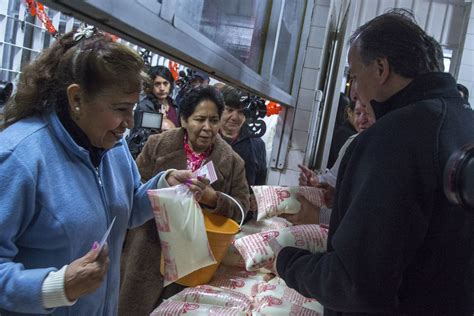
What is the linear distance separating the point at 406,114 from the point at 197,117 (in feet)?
4.46

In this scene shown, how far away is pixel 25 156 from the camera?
99cm

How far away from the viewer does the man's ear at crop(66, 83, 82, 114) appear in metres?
1.09

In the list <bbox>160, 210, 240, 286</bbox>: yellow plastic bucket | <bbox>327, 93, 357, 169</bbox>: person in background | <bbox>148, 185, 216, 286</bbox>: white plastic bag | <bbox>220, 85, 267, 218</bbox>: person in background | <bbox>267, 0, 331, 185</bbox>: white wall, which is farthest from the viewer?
<bbox>327, 93, 357, 169</bbox>: person in background

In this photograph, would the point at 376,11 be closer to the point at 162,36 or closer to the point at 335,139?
the point at 335,139

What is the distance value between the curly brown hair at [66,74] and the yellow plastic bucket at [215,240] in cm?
77

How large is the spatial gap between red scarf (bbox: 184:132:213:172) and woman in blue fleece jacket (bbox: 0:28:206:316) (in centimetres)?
93

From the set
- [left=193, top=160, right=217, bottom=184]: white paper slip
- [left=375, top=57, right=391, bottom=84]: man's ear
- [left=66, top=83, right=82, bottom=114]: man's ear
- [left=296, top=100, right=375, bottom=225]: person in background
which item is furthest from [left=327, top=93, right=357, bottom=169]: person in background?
[left=66, top=83, right=82, bottom=114]: man's ear

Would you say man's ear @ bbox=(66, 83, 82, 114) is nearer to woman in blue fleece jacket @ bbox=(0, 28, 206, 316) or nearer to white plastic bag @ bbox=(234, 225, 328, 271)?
woman in blue fleece jacket @ bbox=(0, 28, 206, 316)

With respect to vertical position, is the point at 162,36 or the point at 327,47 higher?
the point at 327,47

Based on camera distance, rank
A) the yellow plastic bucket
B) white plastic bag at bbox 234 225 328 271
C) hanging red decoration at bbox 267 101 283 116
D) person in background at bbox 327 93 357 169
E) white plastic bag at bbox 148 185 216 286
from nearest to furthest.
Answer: white plastic bag at bbox 148 185 216 286
white plastic bag at bbox 234 225 328 271
the yellow plastic bucket
hanging red decoration at bbox 267 101 283 116
person in background at bbox 327 93 357 169

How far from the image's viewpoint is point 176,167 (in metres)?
2.14

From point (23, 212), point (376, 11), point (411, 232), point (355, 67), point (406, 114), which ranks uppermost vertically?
point (376, 11)

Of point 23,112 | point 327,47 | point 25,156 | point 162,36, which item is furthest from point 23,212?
point 327,47

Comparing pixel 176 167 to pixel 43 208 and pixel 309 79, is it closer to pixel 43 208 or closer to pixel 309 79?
pixel 43 208
